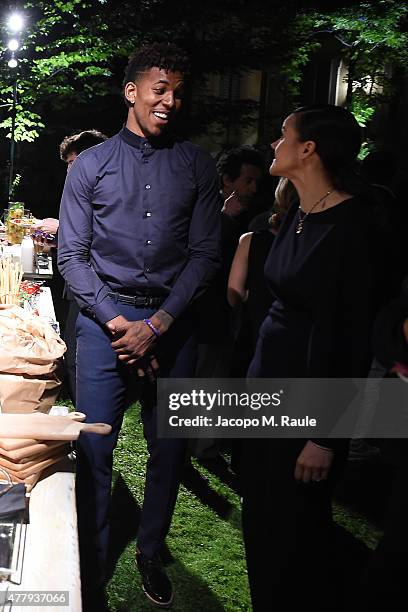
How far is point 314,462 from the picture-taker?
1982 mm

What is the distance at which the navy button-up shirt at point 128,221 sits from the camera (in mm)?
2428

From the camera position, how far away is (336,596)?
227 cm

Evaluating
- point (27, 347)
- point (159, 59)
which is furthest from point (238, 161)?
point (27, 347)

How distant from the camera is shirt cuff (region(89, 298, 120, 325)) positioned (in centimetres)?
237

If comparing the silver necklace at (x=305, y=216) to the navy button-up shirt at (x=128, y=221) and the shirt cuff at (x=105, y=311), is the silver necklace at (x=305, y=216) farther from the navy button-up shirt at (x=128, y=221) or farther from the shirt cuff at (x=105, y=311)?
the shirt cuff at (x=105, y=311)

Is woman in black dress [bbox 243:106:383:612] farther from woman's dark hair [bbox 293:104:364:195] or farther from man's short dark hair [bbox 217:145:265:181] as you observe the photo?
man's short dark hair [bbox 217:145:265:181]

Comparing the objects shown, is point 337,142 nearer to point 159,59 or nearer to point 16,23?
point 159,59

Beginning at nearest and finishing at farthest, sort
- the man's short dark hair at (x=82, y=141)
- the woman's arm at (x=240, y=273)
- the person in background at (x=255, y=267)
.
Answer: the person in background at (x=255, y=267) → the woman's arm at (x=240, y=273) → the man's short dark hair at (x=82, y=141)

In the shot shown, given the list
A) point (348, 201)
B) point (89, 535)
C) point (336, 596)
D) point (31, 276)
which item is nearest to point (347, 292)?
point (348, 201)

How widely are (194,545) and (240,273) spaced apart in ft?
Answer: 3.78

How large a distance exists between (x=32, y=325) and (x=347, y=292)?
2.72ft

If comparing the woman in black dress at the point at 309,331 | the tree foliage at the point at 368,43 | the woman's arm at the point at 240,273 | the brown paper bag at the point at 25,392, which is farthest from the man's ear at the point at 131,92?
the tree foliage at the point at 368,43

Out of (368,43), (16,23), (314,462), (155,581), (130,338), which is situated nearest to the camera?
(314,462)

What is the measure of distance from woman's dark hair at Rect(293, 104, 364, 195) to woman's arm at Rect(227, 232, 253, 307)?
97 cm
